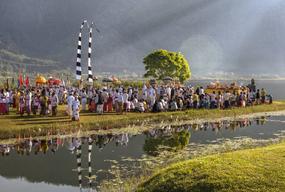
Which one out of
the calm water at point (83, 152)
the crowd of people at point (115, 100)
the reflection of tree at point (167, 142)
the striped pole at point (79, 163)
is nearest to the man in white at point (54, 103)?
the crowd of people at point (115, 100)

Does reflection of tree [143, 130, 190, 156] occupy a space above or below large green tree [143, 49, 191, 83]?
below

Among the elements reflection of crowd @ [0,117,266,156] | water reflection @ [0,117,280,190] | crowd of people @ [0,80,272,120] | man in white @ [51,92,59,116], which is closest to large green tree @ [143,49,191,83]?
crowd of people @ [0,80,272,120]

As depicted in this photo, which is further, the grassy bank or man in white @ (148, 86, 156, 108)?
man in white @ (148, 86, 156, 108)

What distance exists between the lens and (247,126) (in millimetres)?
48875

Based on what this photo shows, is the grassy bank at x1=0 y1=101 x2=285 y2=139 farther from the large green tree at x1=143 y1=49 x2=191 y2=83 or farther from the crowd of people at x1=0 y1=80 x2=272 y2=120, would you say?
the large green tree at x1=143 y1=49 x2=191 y2=83

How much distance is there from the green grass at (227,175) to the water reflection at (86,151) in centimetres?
655

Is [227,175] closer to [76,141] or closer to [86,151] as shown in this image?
[86,151]

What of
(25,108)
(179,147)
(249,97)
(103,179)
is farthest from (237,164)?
(249,97)

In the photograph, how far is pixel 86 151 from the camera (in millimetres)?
34438

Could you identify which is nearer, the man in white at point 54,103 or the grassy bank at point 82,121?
the grassy bank at point 82,121

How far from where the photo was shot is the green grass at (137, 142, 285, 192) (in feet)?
60.3

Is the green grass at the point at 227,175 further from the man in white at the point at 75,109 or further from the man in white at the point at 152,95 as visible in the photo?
the man in white at the point at 152,95

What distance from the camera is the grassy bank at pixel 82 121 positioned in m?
37.2

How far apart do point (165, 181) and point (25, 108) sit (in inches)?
1023
